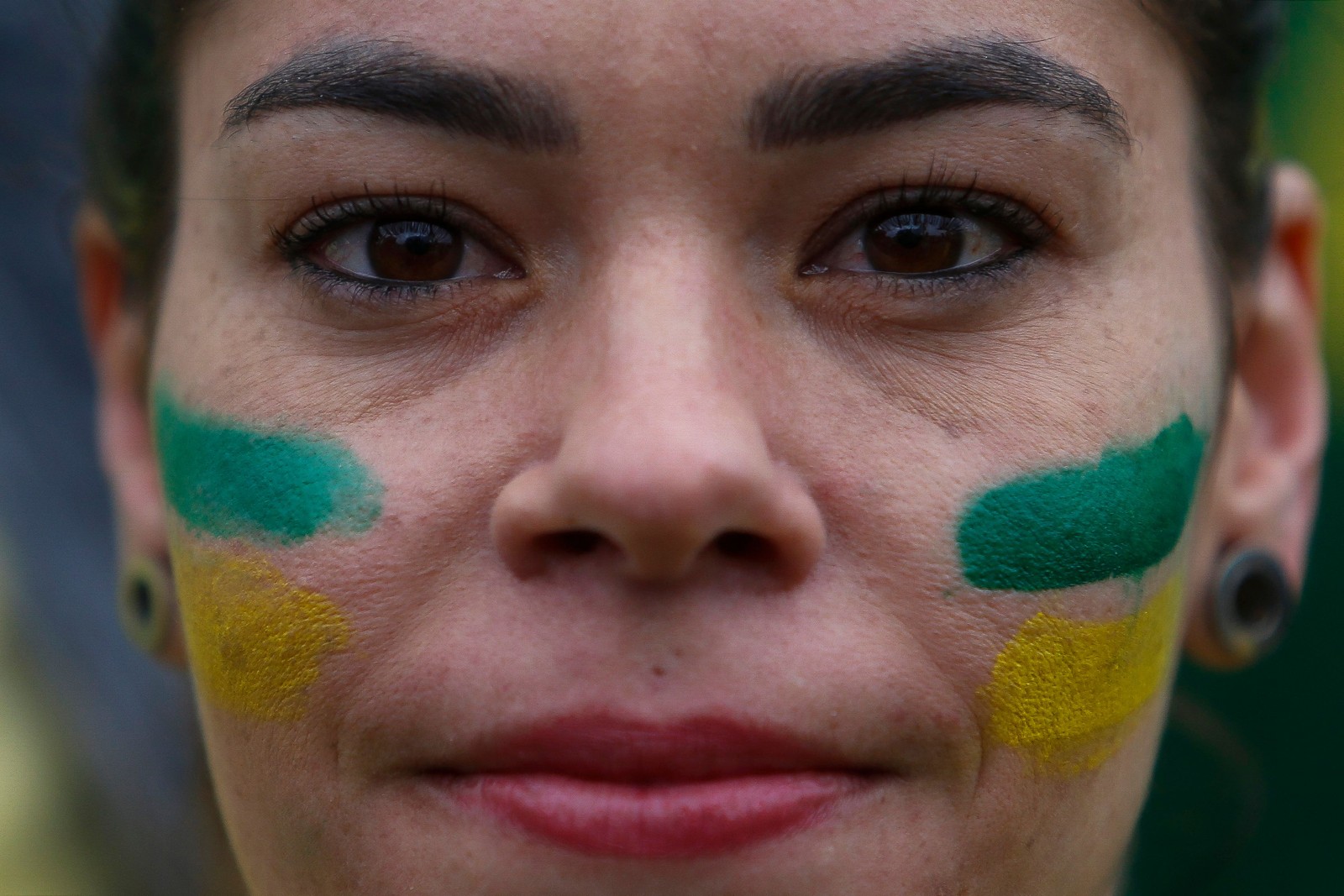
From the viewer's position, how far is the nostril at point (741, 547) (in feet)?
4.42

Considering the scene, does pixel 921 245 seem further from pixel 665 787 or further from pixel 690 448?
pixel 665 787

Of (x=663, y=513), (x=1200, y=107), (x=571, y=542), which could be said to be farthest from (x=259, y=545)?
(x=1200, y=107)

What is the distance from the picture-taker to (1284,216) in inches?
81.4

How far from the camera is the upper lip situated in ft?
4.35

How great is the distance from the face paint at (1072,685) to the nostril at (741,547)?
32cm

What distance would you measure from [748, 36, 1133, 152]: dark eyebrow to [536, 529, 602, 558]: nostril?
1.62 feet

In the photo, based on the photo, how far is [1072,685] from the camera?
1.46 metres

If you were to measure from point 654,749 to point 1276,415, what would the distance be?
1.25 meters

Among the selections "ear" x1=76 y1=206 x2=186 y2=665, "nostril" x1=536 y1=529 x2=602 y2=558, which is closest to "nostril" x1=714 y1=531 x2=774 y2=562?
"nostril" x1=536 y1=529 x2=602 y2=558

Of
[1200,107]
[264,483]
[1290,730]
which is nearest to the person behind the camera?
[264,483]

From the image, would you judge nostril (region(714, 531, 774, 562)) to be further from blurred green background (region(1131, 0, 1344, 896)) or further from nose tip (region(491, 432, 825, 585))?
blurred green background (region(1131, 0, 1344, 896))

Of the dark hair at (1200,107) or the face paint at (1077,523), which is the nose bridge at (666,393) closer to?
the face paint at (1077,523)

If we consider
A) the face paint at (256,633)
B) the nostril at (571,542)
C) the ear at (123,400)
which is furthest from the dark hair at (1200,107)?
the nostril at (571,542)

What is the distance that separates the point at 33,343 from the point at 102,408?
1294 mm
